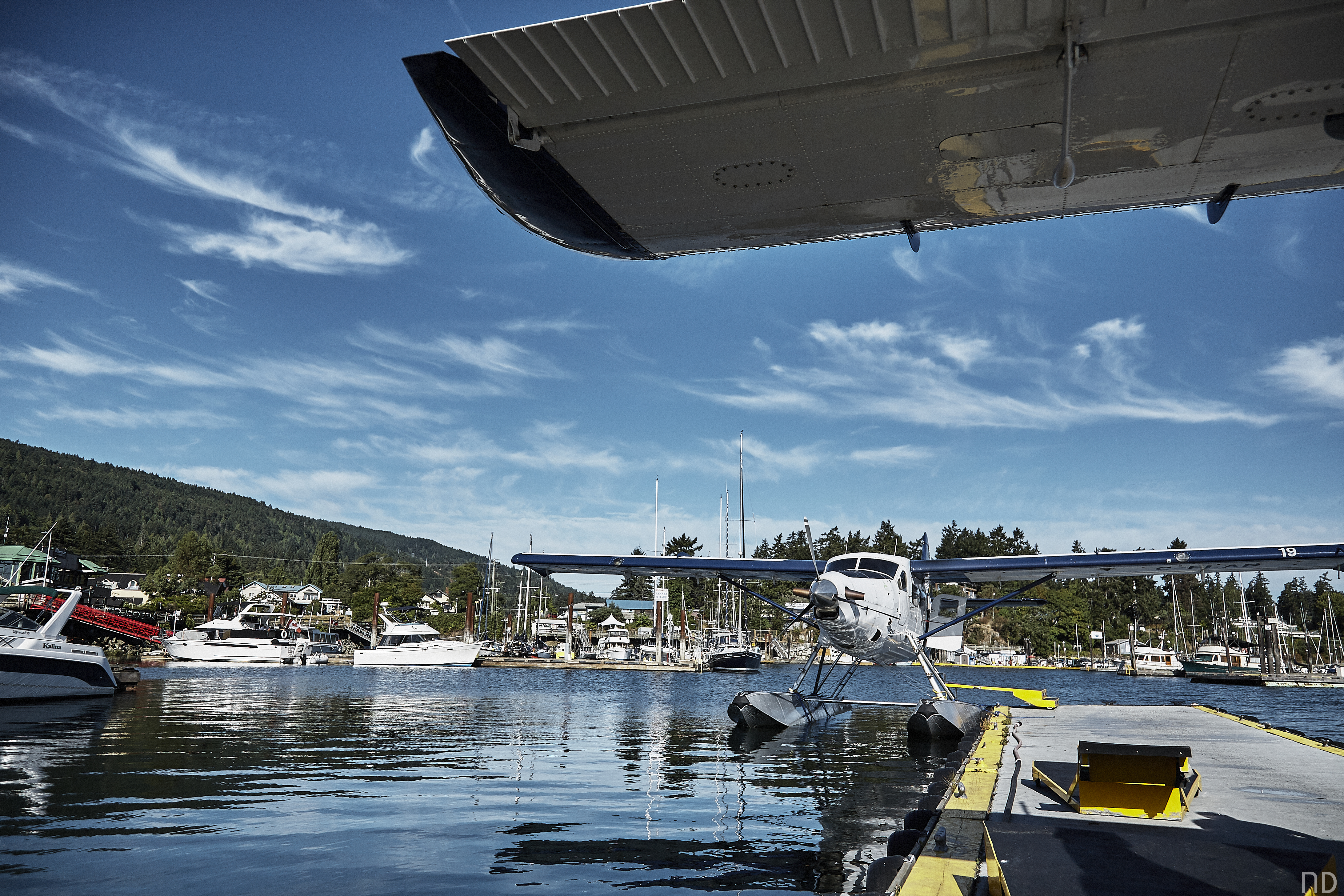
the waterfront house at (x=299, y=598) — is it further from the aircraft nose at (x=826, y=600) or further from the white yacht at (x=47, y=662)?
the aircraft nose at (x=826, y=600)

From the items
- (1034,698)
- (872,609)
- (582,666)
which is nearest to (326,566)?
(582,666)

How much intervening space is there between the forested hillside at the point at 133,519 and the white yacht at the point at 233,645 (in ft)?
168

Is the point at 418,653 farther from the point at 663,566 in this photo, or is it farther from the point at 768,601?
the point at 768,601

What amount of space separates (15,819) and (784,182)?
974 centimetres

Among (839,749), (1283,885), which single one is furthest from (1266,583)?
(1283,885)

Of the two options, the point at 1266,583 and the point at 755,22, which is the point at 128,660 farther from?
the point at 1266,583

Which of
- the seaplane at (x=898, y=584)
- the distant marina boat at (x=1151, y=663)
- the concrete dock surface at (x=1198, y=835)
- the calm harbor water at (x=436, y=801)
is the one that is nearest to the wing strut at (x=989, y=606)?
the seaplane at (x=898, y=584)

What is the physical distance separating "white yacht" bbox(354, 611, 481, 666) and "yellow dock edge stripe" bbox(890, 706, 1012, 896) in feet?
181

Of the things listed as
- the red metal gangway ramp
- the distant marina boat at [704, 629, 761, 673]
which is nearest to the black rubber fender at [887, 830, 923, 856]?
the red metal gangway ramp

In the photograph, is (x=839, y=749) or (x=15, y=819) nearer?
(x=15, y=819)

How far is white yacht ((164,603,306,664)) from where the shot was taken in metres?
55.9

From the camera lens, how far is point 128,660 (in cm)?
4622

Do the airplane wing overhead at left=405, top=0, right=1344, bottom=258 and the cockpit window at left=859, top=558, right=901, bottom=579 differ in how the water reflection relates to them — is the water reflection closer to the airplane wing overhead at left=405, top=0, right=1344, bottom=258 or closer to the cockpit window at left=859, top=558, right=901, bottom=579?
the cockpit window at left=859, top=558, right=901, bottom=579

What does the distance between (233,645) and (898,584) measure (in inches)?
2173
